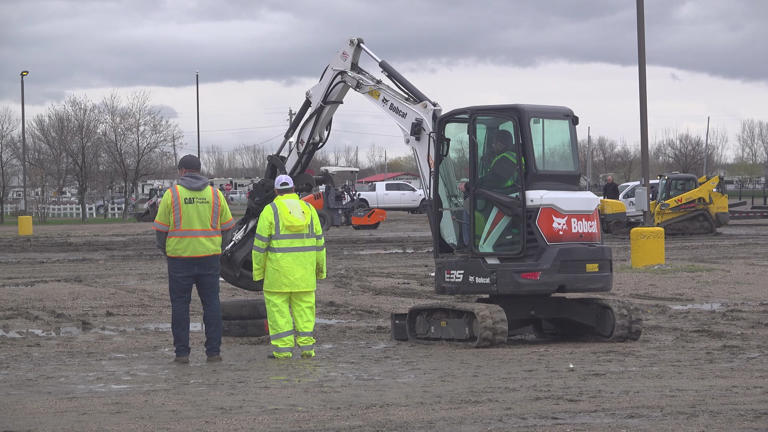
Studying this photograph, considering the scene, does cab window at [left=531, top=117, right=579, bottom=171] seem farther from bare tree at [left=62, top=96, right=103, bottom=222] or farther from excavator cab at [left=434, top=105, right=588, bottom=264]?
bare tree at [left=62, top=96, right=103, bottom=222]

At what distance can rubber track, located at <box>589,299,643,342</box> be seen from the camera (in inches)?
414

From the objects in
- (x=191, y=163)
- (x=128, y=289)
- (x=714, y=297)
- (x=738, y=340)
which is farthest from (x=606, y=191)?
(x=191, y=163)

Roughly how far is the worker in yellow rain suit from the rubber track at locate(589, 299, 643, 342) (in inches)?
127

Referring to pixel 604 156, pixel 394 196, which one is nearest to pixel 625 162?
pixel 604 156

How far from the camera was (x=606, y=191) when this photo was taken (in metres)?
31.1

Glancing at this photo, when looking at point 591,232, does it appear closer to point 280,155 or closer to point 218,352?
point 218,352

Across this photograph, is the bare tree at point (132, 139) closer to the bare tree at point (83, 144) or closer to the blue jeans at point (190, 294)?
the bare tree at point (83, 144)

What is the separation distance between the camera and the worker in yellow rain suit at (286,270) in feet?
31.9

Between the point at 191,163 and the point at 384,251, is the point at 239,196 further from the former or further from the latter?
the point at 191,163

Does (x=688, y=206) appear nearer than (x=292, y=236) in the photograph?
No

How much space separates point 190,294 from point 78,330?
3.22m

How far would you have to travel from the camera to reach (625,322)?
10531mm

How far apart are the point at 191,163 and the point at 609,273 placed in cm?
452

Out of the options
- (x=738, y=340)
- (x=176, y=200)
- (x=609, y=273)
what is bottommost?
(x=738, y=340)
